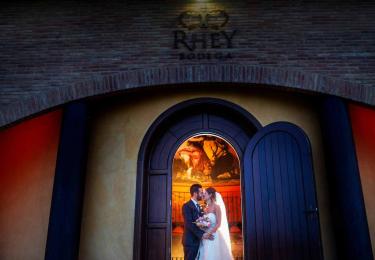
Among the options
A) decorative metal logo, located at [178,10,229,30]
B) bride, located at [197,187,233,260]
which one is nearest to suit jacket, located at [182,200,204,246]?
bride, located at [197,187,233,260]

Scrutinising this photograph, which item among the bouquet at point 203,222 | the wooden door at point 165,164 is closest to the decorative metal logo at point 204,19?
the wooden door at point 165,164

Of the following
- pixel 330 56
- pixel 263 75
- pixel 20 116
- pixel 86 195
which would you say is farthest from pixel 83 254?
pixel 330 56

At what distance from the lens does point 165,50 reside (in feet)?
20.6

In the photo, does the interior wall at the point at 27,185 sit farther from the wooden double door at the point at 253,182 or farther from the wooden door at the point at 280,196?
the wooden door at the point at 280,196

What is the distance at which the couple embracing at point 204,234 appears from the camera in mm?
6797

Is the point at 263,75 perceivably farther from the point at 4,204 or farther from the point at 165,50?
the point at 4,204

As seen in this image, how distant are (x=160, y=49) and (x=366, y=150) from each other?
4.06 m

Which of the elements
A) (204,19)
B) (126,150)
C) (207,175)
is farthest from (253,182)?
(207,175)

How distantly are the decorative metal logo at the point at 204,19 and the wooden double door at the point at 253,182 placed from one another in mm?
1377

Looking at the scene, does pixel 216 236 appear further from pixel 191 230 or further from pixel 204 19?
pixel 204 19

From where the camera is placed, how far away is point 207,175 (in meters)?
9.67

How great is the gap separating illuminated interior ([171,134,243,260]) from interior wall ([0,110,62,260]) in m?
3.54

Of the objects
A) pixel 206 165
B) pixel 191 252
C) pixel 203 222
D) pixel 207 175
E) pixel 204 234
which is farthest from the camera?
pixel 207 175

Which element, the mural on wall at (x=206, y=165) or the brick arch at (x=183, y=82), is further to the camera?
the mural on wall at (x=206, y=165)
